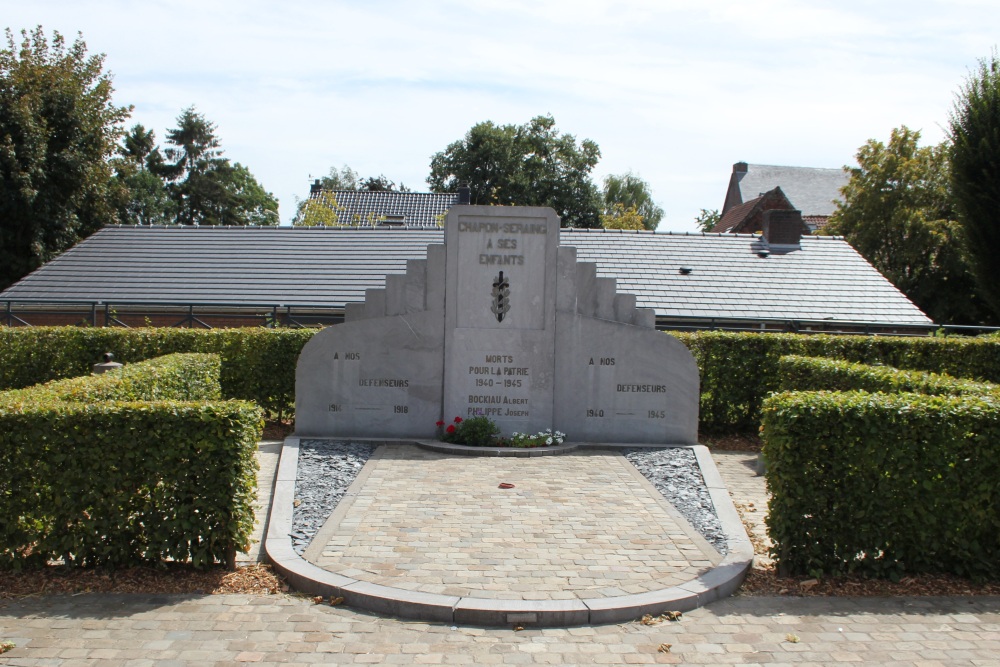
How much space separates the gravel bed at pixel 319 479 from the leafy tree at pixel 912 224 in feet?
93.6

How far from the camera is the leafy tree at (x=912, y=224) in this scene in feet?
105

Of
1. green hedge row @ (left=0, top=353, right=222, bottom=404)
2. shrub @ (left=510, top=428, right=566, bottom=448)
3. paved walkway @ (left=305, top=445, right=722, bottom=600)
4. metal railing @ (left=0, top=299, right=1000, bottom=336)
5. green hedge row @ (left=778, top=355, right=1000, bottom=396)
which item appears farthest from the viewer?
metal railing @ (left=0, top=299, right=1000, bottom=336)

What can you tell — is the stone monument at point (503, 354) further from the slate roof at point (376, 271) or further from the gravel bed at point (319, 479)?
the slate roof at point (376, 271)

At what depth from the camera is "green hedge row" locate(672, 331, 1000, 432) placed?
1379 cm

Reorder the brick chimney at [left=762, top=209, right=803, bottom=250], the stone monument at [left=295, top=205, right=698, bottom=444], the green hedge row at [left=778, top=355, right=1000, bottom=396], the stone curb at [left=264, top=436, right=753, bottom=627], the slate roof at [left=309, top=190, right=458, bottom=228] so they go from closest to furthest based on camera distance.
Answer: the stone curb at [left=264, top=436, right=753, bottom=627], the green hedge row at [left=778, top=355, right=1000, bottom=396], the stone monument at [left=295, top=205, right=698, bottom=444], the brick chimney at [left=762, top=209, right=803, bottom=250], the slate roof at [left=309, top=190, right=458, bottom=228]

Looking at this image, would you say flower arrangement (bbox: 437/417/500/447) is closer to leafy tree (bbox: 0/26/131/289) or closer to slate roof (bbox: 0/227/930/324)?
slate roof (bbox: 0/227/930/324)

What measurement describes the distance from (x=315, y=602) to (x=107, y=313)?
18593 mm

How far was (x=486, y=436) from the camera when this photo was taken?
11.3 meters

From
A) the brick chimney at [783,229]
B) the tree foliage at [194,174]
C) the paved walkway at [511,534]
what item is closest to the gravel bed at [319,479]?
the paved walkway at [511,534]

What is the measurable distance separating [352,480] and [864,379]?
6274 millimetres

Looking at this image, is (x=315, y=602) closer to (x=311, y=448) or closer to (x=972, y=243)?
(x=311, y=448)

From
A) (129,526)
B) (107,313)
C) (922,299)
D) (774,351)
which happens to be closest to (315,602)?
(129,526)

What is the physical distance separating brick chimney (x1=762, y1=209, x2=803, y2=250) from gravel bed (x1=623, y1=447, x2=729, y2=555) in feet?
54.9

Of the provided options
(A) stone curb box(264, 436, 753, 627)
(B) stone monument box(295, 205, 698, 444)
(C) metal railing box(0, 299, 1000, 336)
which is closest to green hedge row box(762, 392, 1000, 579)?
(A) stone curb box(264, 436, 753, 627)
